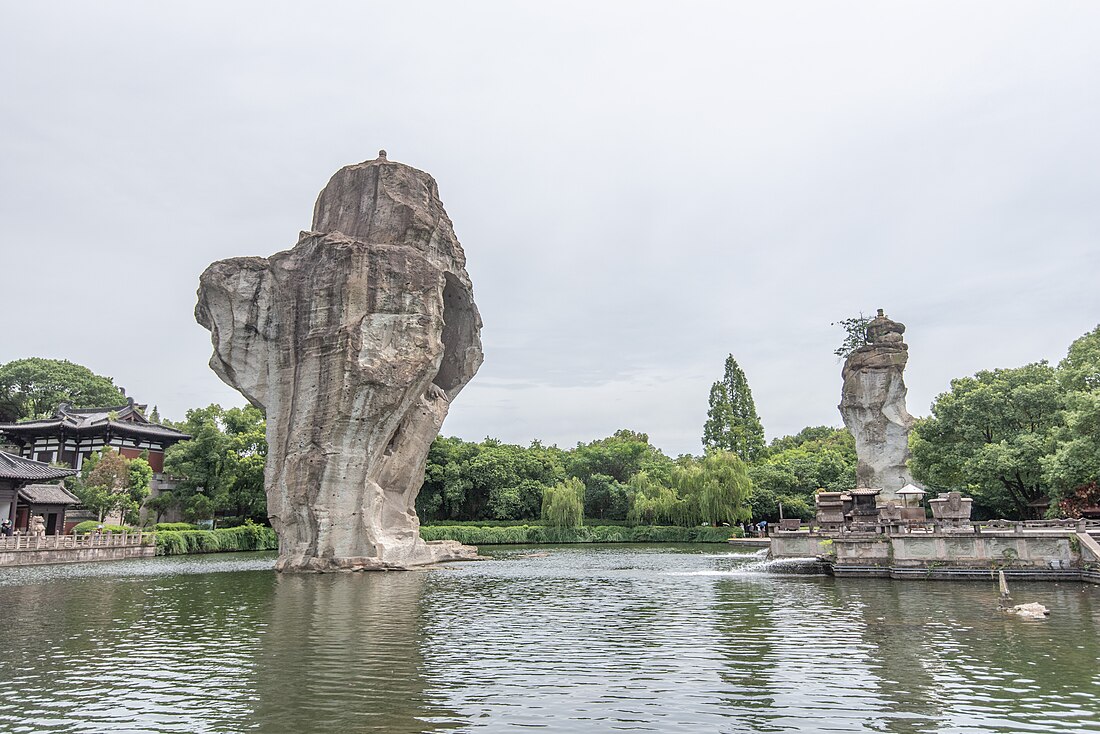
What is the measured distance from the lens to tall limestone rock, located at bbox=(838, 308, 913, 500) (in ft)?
156

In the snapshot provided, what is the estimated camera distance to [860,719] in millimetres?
9391

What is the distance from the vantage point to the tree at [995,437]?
115 feet

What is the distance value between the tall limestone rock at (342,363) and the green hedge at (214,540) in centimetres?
1497

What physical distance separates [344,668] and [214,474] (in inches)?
1742

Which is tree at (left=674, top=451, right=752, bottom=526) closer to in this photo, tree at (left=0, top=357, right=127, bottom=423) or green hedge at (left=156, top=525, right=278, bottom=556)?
green hedge at (left=156, top=525, right=278, bottom=556)

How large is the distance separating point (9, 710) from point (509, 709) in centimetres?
663

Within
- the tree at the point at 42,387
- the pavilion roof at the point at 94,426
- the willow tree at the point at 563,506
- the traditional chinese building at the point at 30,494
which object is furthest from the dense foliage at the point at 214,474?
the tree at the point at 42,387

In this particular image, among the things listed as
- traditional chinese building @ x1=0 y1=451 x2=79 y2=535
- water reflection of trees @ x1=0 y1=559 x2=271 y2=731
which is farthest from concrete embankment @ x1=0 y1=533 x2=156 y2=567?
water reflection of trees @ x1=0 y1=559 x2=271 y2=731

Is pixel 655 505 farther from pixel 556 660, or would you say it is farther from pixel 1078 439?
pixel 556 660

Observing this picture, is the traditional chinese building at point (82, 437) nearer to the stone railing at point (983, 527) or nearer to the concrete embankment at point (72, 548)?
the concrete embankment at point (72, 548)

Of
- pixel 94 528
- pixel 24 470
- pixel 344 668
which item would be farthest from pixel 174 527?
pixel 344 668

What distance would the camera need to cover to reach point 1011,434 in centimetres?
3731

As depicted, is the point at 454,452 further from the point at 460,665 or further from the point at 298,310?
the point at 460,665

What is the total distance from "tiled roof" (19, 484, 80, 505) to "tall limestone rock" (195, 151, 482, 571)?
1789cm
